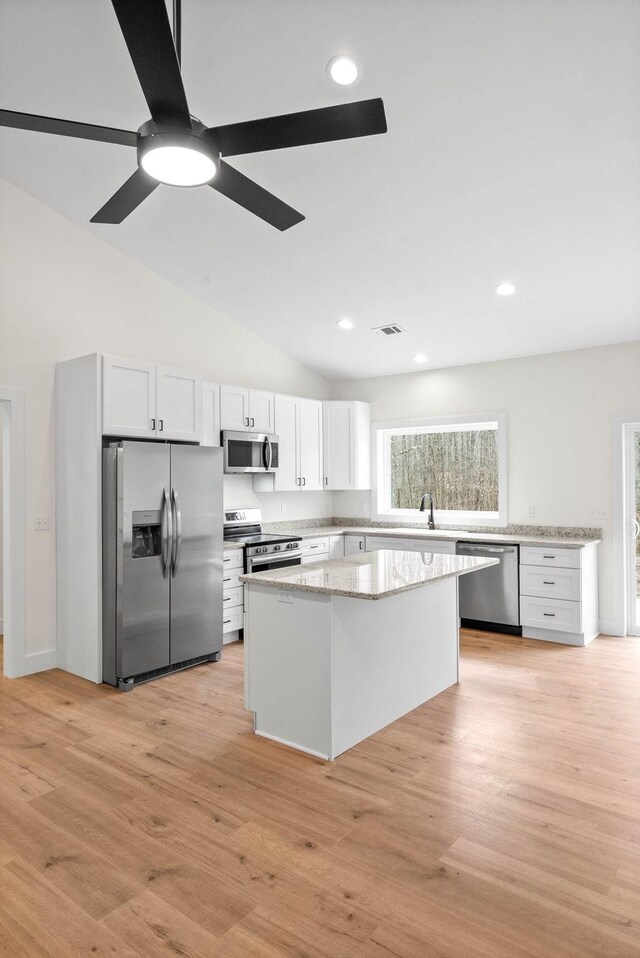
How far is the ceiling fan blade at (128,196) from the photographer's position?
2.36 m

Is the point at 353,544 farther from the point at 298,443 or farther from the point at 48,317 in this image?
the point at 48,317

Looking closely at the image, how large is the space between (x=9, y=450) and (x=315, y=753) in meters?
2.97

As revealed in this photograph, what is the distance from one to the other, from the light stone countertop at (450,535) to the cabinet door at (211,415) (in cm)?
132

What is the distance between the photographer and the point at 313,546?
19.8ft

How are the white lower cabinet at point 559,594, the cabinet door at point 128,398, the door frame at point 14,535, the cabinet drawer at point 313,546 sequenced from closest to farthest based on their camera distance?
the cabinet door at point 128,398, the door frame at point 14,535, the white lower cabinet at point 559,594, the cabinet drawer at point 313,546

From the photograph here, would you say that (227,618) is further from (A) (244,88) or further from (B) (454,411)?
(A) (244,88)

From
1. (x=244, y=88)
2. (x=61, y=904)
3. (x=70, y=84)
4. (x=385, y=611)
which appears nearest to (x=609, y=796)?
(x=385, y=611)

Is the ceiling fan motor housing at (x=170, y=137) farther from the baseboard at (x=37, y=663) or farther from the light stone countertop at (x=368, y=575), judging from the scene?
the baseboard at (x=37, y=663)

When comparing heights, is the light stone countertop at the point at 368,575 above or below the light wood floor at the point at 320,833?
above

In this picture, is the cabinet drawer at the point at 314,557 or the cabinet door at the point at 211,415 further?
the cabinet drawer at the point at 314,557

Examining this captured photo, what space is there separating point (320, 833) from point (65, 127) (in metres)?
2.80

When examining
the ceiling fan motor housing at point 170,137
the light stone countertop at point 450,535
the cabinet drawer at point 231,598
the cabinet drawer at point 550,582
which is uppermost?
the ceiling fan motor housing at point 170,137

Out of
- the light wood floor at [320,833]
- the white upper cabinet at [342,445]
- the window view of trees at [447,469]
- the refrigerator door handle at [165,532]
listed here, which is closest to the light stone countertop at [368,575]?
the light wood floor at [320,833]

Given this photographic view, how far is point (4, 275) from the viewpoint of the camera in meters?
4.22
